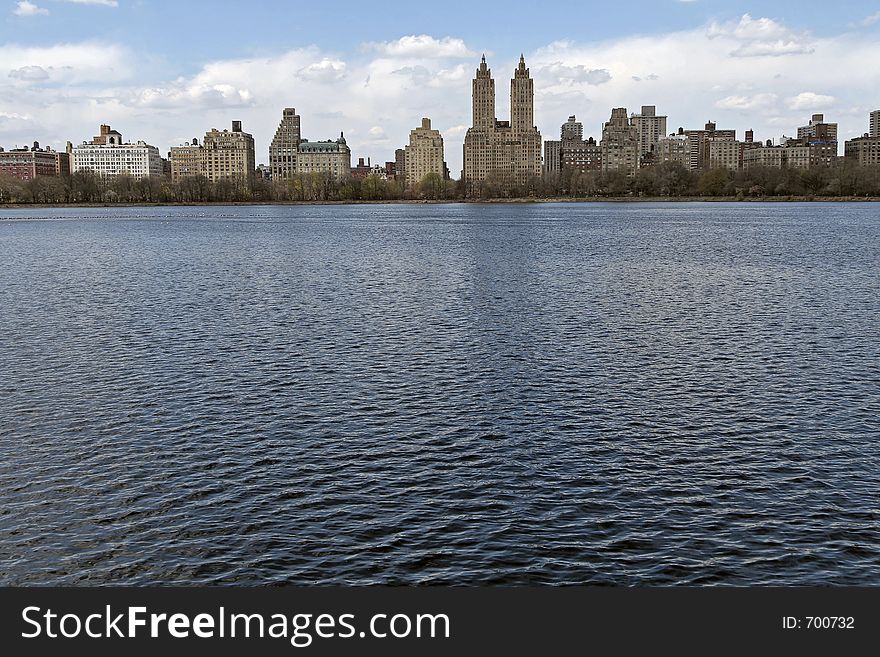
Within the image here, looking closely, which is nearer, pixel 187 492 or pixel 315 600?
pixel 315 600

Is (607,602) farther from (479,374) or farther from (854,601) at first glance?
(479,374)

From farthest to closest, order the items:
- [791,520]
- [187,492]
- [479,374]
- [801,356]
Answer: [801,356] < [479,374] < [187,492] < [791,520]

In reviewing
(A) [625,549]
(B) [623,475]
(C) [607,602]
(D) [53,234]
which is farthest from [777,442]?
(D) [53,234]

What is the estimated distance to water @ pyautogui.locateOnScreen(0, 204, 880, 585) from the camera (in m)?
18.5

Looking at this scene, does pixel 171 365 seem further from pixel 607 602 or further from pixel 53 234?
pixel 53 234

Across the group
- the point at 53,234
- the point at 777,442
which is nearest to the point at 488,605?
the point at 777,442

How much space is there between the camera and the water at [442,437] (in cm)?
1850

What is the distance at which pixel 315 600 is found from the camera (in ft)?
55.3

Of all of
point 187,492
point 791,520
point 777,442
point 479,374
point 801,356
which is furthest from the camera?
point 801,356

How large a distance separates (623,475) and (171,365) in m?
19.0

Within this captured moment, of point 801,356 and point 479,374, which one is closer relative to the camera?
point 479,374

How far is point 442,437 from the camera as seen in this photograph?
25672mm

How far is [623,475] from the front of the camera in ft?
74.0

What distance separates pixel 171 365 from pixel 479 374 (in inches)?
448
